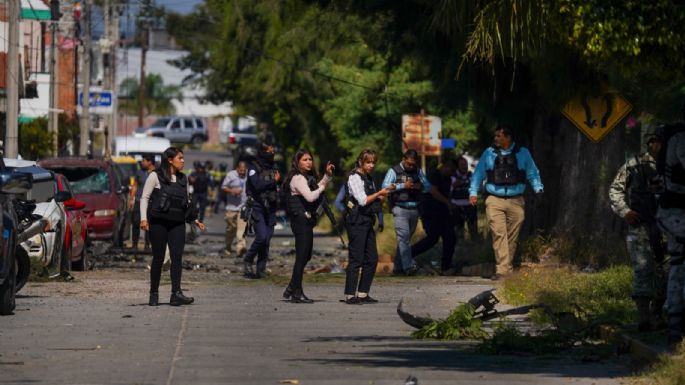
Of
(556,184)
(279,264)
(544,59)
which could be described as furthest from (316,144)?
(544,59)

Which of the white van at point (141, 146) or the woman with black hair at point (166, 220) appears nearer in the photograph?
the woman with black hair at point (166, 220)

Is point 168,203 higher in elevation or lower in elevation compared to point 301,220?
higher

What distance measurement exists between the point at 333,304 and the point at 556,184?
21.1 ft

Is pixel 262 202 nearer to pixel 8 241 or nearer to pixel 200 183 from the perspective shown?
pixel 8 241

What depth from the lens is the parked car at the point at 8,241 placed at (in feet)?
46.2

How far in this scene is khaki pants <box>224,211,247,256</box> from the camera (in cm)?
2677

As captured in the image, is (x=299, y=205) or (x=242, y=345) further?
(x=299, y=205)

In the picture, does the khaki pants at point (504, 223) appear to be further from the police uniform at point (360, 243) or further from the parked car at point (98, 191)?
the parked car at point (98, 191)

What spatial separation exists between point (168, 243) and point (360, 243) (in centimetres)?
211

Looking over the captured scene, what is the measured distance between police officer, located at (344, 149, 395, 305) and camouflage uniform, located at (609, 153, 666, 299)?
14.3 ft

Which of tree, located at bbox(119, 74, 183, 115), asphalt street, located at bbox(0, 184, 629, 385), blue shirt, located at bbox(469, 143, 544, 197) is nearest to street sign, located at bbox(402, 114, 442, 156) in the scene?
blue shirt, located at bbox(469, 143, 544, 197)

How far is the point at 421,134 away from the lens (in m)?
33.2

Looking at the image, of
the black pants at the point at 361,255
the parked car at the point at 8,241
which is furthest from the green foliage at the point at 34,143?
the parked car at the point at 8,241

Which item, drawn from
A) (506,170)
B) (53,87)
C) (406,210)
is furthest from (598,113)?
(53,87)
